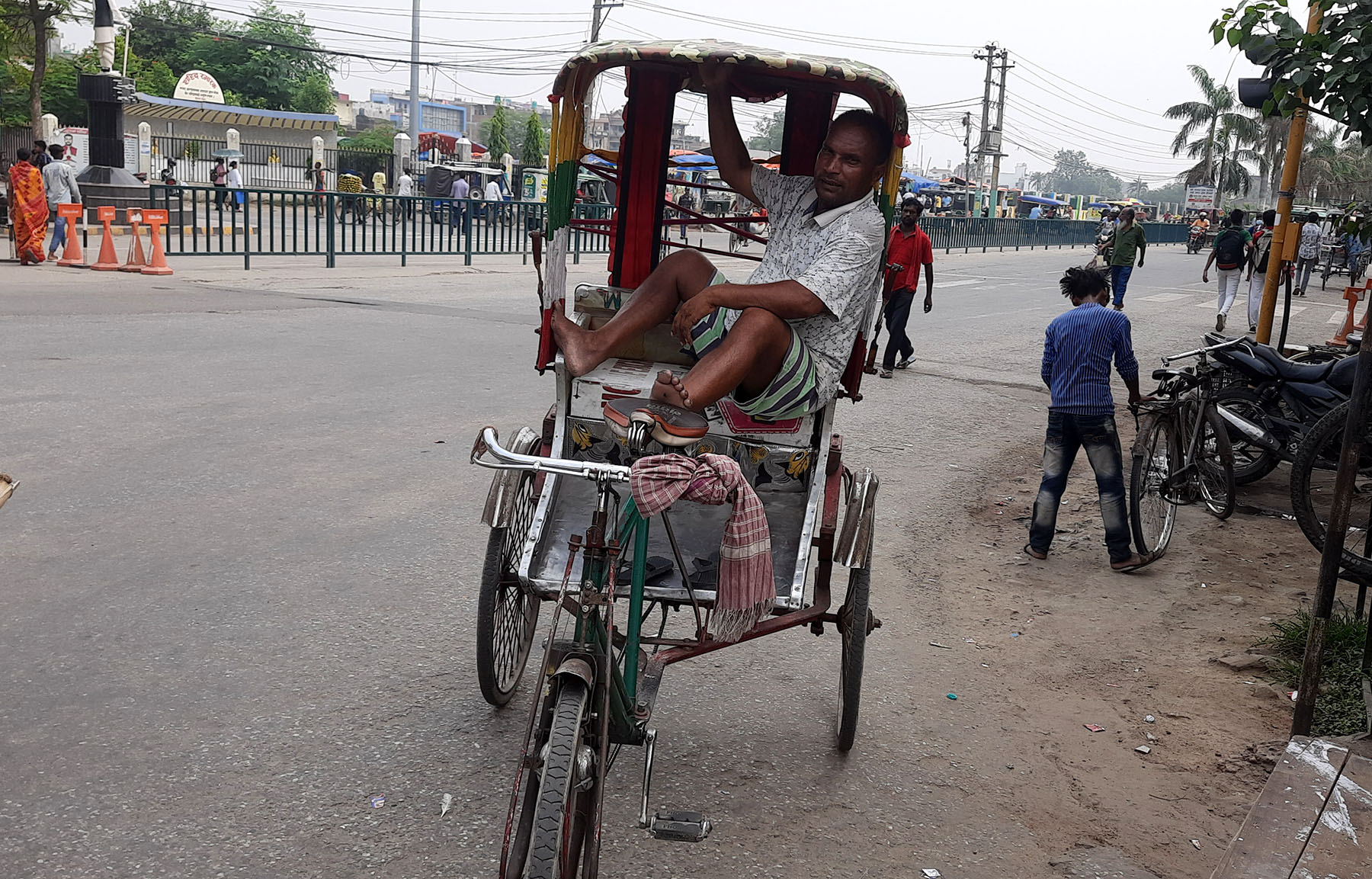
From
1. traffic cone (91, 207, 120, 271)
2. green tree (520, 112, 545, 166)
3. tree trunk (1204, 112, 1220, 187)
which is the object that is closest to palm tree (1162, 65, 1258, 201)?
tree trunk (1204, 112, 1220, 187)

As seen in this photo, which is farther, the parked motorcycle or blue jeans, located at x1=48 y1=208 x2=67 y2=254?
blue jeans, located at x1=48 y1=208 x2=67 y2=254

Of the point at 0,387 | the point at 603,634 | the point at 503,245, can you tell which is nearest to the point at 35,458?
the point at 0,387

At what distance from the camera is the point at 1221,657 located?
527cm

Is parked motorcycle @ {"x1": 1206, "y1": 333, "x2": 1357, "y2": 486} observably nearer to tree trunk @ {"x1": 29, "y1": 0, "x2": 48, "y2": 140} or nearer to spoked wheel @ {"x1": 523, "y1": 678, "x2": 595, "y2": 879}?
spoked wheel @ {"x1": 523, "y1": 678, "x2": 595, "y2": 879}

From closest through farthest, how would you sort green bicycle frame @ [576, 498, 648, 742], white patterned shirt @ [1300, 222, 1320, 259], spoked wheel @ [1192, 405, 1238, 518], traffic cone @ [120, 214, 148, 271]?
green bicycle frame @ [576, 498, 648, 742], spoked wheel @ [1192, 405, 1238, 518], traffic cone @ [120, 214, 148, 271], white patterned shirt @ [1300, 222, 1320, 259]

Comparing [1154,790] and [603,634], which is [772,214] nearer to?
[603,634]

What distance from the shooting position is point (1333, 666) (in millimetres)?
5059

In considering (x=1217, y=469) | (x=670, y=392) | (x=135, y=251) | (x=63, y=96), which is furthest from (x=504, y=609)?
(x=63, y=96)

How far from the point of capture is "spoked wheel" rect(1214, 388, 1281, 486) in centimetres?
791

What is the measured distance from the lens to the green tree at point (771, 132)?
5083 millimetres

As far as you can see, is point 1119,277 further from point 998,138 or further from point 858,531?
point 998,138

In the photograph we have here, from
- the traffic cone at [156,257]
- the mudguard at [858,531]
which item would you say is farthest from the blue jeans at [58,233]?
the mudguard at [858,531]

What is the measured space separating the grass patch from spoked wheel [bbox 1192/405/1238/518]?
1.64 m

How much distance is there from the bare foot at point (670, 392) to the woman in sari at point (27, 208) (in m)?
16.9
